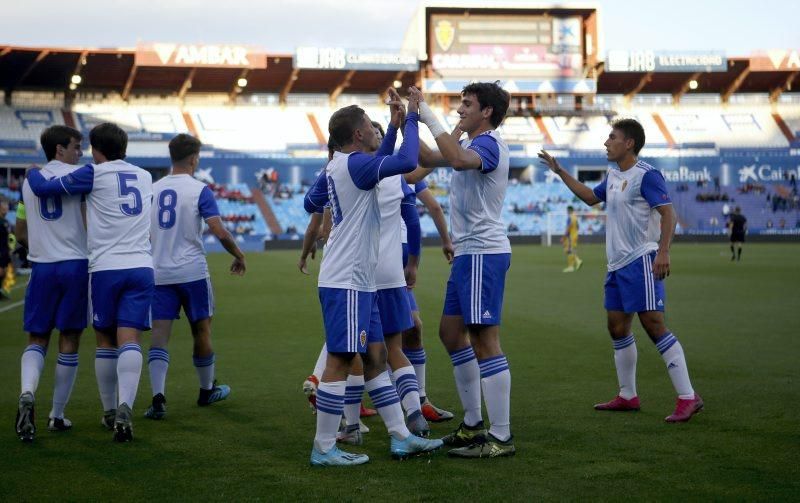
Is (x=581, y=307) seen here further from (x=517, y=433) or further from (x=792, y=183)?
(x=792, y=183)

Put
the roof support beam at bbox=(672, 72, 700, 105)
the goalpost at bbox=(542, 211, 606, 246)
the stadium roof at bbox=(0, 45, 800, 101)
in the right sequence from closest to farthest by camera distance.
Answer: the goalpost at bbox=(542, 211, 606, 246), the stadium roof at bbox=(0, 45, 800, 101), the roof support beam at bbox=(672, 72, 700, 105)

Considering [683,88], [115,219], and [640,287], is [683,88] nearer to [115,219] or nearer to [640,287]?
[640,287]

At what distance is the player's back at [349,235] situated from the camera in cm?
566

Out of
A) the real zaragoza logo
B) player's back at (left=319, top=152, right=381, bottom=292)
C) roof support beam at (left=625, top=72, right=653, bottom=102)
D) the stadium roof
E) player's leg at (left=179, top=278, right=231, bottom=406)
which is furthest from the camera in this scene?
roof support beam at (left=625, top=72, right=653, bottom=102)

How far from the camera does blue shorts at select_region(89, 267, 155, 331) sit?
21.2ft

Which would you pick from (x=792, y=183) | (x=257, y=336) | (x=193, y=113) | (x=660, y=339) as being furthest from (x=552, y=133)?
(x=660, y=339)

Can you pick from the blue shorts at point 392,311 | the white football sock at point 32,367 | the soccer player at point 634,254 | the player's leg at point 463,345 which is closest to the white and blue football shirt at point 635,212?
the soccer player at point 634,254

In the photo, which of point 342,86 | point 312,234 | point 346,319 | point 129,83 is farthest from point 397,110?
point 342,86

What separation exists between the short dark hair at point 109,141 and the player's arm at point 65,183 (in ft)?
0.76

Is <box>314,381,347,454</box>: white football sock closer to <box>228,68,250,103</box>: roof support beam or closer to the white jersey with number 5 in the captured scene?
the white jersey with number 5

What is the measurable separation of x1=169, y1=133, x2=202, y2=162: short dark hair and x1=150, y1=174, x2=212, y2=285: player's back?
0.16 meters

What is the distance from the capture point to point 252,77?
201 feet

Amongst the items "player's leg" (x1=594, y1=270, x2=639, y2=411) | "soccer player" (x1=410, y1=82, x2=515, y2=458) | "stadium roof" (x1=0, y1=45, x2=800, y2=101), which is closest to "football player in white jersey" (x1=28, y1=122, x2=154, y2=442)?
"soccer player" (x1=410, y1=82, x2=515, y2=458)

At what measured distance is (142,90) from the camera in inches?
2409
